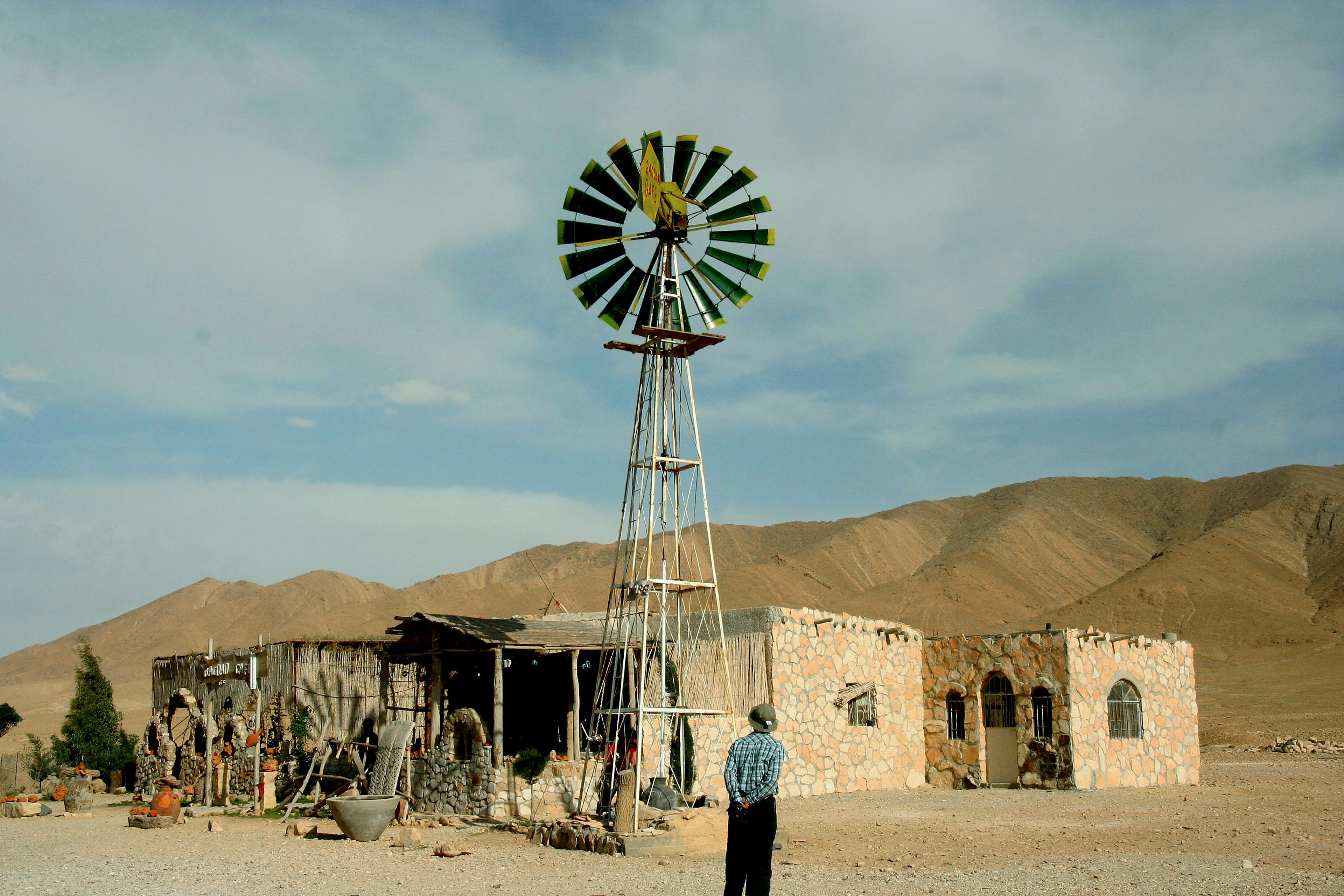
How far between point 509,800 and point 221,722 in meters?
10.2

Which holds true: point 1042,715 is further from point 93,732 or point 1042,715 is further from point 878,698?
point 93,732

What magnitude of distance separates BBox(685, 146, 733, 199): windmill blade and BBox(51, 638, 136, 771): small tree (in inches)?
800

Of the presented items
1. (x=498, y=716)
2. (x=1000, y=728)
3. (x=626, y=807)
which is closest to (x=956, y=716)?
(x=1000, y=728)

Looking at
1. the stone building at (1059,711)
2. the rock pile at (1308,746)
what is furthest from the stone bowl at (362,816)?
the rock pile at (1308,746)

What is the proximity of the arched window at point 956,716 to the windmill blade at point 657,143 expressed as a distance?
14772mm

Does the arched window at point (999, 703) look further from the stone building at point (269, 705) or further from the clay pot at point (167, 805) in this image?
the clay pot at point (167, 805)

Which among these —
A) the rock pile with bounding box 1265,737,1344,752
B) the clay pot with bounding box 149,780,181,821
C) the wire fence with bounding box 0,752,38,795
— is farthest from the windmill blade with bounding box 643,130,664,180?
the rock pile with bounding box 1265,737,1344,752

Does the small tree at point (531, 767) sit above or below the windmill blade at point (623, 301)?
below

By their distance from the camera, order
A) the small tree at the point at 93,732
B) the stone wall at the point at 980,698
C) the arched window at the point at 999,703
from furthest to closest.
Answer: the small tree at the point at 93,732 → the arched window at the point at 999,703 → the stone wall at the point at 980,698

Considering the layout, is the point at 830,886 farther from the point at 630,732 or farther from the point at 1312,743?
the point at 1312,743

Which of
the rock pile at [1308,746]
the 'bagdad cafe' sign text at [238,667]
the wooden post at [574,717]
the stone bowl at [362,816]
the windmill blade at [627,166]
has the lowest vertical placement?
the rock pile at [1308,746]

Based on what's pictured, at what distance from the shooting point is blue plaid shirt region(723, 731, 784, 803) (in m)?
7.96

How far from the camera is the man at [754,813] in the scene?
7.94m

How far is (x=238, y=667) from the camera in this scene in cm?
2273
